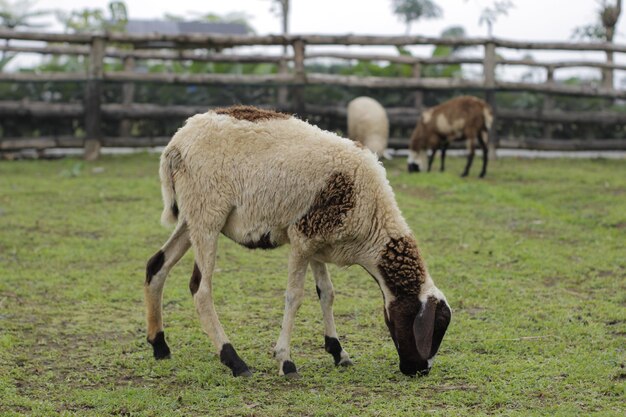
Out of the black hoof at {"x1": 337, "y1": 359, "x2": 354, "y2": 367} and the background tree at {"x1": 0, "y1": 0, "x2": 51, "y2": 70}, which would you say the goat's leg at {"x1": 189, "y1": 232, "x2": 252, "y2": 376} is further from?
the background tree at {"x1": 0, "y1": 0, "x2": 51, "y2": 70}

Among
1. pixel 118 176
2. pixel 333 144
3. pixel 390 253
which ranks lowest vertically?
pixel 118 176

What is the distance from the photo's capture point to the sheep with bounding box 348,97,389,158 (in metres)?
17.2

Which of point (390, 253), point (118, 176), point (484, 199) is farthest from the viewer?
point (118, 176)

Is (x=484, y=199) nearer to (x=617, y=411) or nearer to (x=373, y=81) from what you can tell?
(x=373, y=81)

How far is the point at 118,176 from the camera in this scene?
15219 mm

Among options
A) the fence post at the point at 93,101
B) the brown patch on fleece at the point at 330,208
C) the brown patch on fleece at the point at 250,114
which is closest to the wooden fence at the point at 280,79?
the fence post at the point at 93,101

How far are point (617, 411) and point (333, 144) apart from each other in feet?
7.87

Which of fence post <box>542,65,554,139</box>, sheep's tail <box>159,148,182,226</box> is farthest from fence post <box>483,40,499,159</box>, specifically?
sheep's tail <box>159,148,182,226</box>

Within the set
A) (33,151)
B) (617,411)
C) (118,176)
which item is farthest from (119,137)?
(617,411)

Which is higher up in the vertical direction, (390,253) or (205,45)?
(205,45)

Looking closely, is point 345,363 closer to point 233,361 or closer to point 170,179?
point 233,361

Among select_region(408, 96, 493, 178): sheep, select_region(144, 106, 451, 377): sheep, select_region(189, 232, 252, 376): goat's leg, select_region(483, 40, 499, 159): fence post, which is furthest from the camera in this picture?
select_region(483, 40, 499, 159): fence post

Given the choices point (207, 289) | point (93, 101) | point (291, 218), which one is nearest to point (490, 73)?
point (93, 101)

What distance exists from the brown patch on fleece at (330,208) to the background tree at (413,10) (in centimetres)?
3083
